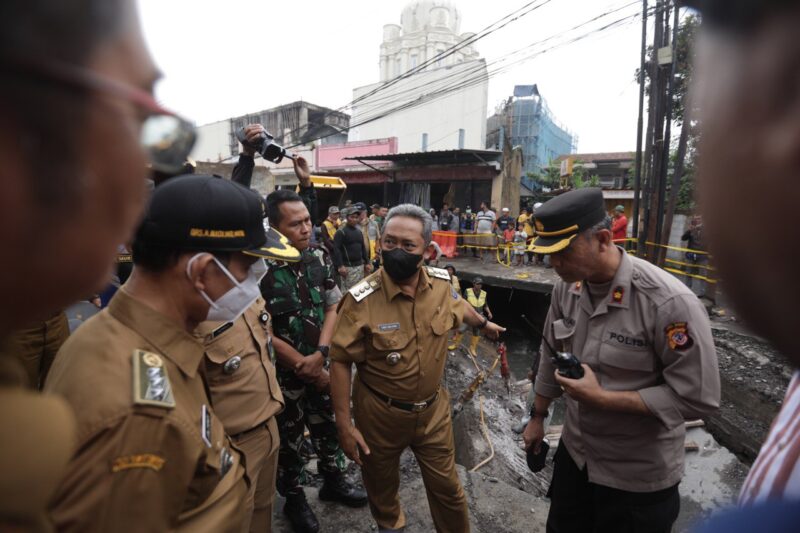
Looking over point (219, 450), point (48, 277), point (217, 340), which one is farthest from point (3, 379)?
point (217, 340)

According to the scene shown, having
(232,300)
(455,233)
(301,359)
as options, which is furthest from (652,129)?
(232,300)

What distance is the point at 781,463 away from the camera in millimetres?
959

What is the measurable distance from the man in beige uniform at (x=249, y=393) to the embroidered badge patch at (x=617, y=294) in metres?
1.95

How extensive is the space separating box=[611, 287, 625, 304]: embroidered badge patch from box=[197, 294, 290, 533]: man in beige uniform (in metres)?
1.95

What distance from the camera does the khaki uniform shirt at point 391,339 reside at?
2.68 m

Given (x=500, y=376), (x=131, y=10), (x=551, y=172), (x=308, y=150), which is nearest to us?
(x=131, y=10)

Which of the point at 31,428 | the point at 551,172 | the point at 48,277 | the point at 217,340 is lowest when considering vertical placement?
the point at 217,340

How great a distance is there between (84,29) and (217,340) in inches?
74.7

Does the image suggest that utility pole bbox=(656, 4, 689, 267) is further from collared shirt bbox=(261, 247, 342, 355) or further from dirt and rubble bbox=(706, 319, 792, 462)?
collared shirt bbox=(261, 247, 342, 355)

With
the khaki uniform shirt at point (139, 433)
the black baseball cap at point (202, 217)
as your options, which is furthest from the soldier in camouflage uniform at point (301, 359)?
the khaki uniform shirt at point (139, 433)

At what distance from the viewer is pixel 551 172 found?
25.5 meters

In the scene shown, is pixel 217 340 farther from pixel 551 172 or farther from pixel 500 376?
pixel 551 172

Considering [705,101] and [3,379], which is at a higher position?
[705,101]

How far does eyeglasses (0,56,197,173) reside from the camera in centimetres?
38
